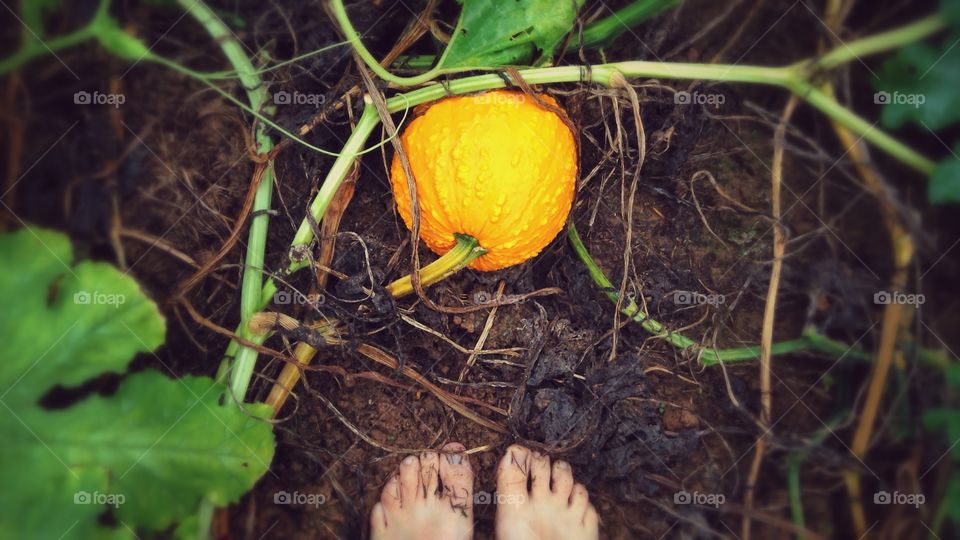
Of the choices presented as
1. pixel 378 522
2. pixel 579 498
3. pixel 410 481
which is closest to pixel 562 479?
pixel 579 498

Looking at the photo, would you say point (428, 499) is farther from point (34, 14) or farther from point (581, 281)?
point (34, 14)

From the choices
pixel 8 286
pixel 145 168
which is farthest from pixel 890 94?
pixel 8 286

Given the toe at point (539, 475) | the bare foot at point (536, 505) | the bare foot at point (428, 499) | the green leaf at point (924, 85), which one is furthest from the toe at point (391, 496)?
the green leaf at point (924, 85)

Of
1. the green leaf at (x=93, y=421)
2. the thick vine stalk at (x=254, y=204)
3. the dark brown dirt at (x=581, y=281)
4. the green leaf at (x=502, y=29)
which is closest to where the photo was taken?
the green leaf at (x=93, y=421)

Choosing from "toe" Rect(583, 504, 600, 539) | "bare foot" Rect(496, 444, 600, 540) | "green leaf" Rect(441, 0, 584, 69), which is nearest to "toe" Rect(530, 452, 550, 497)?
"bare foot" Rect(496, 444, 600, 540)

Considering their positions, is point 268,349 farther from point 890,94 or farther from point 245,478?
point 890,94

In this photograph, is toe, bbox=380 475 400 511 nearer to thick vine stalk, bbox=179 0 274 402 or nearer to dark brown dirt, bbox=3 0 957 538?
dark brown dirt, bbox=3 0 957 538

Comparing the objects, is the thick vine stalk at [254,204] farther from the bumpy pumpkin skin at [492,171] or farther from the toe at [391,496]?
the toe at [391,496]
